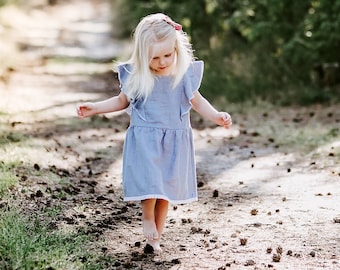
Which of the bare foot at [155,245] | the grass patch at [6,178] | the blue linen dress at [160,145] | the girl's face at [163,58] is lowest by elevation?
the bare foot at [155,245]

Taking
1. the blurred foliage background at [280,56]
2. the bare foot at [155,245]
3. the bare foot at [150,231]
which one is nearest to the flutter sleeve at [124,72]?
the bare foot at [150,231]

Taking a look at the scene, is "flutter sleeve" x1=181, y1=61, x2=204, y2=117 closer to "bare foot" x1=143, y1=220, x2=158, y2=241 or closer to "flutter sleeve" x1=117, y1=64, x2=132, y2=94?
"flutter sleeve" x1=117, y1=64, x2=132, y2=94

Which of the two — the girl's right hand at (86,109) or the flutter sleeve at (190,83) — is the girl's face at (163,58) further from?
the girl's right hand at (86,109)

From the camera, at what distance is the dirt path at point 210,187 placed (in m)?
4.66

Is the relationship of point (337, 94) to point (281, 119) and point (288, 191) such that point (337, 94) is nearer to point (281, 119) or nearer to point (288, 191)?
→ point (281, 119)

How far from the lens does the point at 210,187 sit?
6.65 meters

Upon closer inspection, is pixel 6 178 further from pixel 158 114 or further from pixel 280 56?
pixel 280 56

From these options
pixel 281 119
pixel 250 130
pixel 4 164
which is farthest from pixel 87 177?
pixel 281 119

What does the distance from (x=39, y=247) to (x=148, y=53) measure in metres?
1.43

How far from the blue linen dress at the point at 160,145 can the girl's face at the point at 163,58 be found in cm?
6

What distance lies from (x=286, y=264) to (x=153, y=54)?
161cm

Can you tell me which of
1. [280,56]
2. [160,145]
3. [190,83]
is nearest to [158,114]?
[160,145]

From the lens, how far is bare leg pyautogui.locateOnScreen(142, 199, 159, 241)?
4.62 metres

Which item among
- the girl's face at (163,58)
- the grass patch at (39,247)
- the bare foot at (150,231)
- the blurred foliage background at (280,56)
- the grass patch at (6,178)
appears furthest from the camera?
the blurred foliage background at (280,56)
